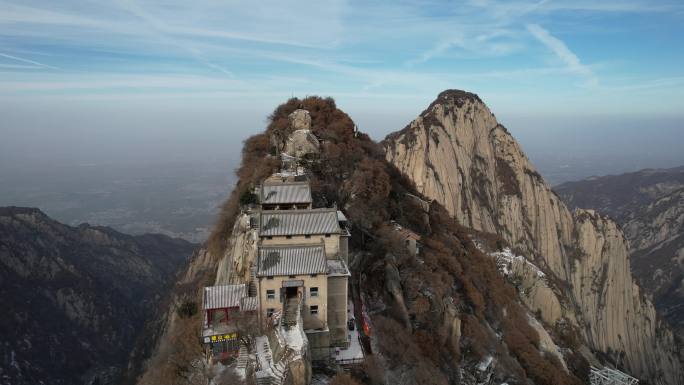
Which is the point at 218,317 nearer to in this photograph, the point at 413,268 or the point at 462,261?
the point at 413,268

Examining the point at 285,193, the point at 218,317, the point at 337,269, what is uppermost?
the point at 285,193

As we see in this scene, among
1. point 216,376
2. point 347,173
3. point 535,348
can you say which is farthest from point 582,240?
point 216,376

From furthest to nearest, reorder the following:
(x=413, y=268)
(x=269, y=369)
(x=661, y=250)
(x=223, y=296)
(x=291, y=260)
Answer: (x=661, y=250)
(x=413, y=268)
(x=223, y=296)
(x=291, y=260)
(x=269, y=369)

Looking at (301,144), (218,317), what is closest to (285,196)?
(218,317)

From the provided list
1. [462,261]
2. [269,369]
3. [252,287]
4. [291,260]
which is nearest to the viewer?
[269,369]

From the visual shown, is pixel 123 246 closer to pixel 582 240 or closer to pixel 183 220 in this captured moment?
pixel 183 220

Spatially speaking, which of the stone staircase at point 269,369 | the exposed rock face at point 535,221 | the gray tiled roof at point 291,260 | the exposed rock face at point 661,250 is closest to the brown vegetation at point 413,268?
the stone staircase at point 269,369

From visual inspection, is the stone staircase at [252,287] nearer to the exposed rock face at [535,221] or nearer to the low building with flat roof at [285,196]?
the low building with flat roof at [285,196]
